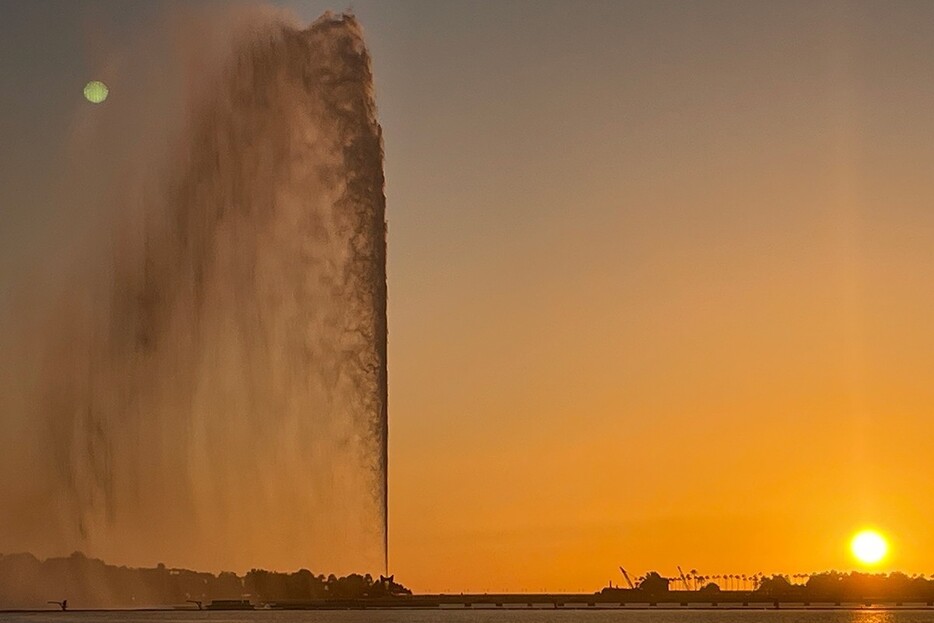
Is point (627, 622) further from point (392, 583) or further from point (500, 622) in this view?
point (392, 583)

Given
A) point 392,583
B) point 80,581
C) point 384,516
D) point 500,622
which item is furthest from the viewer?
point 392,583

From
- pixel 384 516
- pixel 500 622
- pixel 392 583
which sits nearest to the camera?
pixel 384 516

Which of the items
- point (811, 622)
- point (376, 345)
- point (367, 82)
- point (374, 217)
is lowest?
point (811, 622)

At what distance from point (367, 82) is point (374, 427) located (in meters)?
16.0

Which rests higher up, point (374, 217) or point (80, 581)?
point (374, 217)

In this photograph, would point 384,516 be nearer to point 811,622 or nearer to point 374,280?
point 374,280

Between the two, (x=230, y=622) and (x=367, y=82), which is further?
(x=230, y=622)

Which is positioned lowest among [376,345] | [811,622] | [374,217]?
[811,622]

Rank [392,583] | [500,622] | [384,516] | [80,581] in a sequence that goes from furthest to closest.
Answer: [392,583] → [500,622] → [80,581] → [384,516]

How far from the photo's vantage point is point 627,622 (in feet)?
482

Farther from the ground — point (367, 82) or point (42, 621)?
point (367, 82)

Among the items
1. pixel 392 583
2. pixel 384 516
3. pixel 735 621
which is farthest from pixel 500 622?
pixel 384 516

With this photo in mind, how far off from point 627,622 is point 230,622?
44964mm

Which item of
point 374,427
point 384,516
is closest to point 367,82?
point 374,427
